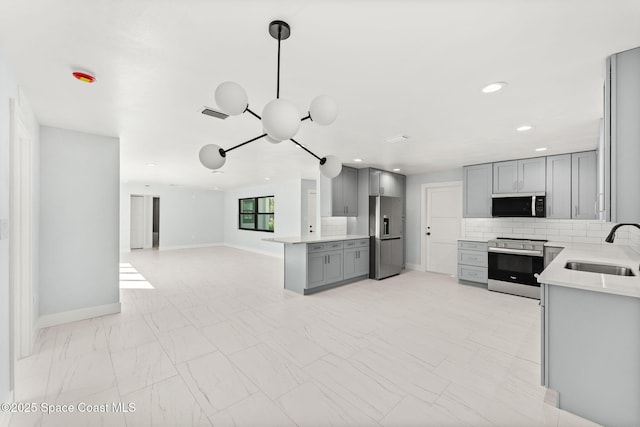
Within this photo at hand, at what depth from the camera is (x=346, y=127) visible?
3.29m

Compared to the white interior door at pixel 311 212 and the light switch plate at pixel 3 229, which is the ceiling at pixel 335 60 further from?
the white interior door at pixel 311 212

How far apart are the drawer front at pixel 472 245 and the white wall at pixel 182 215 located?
9004mm

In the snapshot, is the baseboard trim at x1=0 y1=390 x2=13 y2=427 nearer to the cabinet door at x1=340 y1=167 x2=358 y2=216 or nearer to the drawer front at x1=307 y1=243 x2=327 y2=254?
the drawer front at x1=307 y1=243 x2=327 y2=254

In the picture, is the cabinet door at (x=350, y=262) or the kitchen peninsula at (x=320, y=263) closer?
the kitchen peninsula at (x=320, y=263)

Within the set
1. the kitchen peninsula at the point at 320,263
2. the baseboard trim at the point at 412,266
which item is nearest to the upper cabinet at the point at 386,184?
the kitchen peninsula at the point at 320,263

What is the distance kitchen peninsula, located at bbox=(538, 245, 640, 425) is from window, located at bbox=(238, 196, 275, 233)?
7944 millimetres

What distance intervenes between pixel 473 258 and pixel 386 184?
229cm

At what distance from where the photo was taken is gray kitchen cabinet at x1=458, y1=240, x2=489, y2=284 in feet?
16.7

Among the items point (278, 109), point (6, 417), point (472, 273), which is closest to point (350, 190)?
point (472, 273)

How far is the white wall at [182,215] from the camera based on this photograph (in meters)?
9.31

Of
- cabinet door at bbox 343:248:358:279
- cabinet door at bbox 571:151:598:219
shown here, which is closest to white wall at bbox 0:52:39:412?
cabinet door at bbox 343:248:358:279

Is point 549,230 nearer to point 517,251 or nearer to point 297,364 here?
point 517,251

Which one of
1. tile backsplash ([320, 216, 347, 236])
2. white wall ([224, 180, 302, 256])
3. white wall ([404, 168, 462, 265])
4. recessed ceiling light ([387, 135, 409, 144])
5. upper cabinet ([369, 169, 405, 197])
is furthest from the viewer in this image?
white wall ([224, 180, 302, 256])

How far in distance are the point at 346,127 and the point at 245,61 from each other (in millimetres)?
1624
